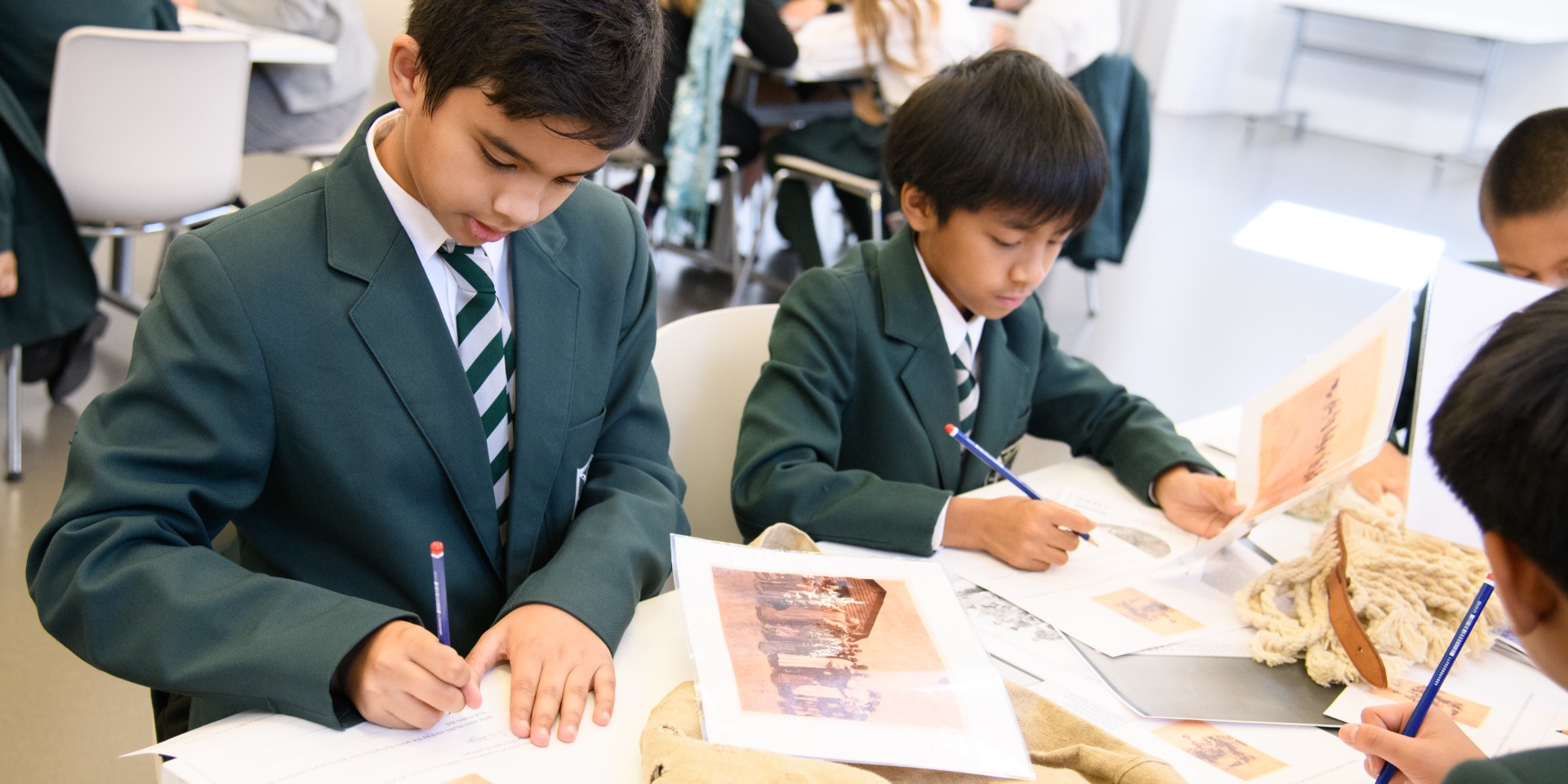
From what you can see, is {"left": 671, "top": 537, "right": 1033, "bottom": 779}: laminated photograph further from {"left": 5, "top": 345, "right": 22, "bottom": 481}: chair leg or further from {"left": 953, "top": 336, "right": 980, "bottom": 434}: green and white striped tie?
{"left": 5, "top": 345, "right": 22, "bottom": 481}: chair leg

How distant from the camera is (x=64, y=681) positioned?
6.22ft

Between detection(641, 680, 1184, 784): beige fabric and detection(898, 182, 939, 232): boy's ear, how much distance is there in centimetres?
72

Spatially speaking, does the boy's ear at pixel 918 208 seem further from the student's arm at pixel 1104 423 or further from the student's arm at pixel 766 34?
the student's arm at pixel 766 34

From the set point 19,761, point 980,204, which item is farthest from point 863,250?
point 19,761

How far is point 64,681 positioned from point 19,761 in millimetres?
202

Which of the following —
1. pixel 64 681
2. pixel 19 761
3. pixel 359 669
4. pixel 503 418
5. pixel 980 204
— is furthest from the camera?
pixel 64 681

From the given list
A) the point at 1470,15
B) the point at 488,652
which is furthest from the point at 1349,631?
the point at 1470,15

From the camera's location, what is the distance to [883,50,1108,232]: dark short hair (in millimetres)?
1419

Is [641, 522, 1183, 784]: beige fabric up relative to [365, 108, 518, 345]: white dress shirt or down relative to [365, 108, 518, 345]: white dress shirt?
down

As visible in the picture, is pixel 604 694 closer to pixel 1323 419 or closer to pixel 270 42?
pixel 1323 419

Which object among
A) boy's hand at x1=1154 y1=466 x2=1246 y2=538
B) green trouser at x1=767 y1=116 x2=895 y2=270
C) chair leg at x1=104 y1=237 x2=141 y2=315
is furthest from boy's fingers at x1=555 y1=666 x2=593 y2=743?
chair leg at x1=104 y1=237 x2=141 y2=315

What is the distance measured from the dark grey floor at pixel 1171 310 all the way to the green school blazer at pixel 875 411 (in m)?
1.07

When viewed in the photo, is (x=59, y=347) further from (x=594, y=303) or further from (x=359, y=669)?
(x=359, y=669)

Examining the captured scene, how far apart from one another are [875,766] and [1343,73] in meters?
9.20
